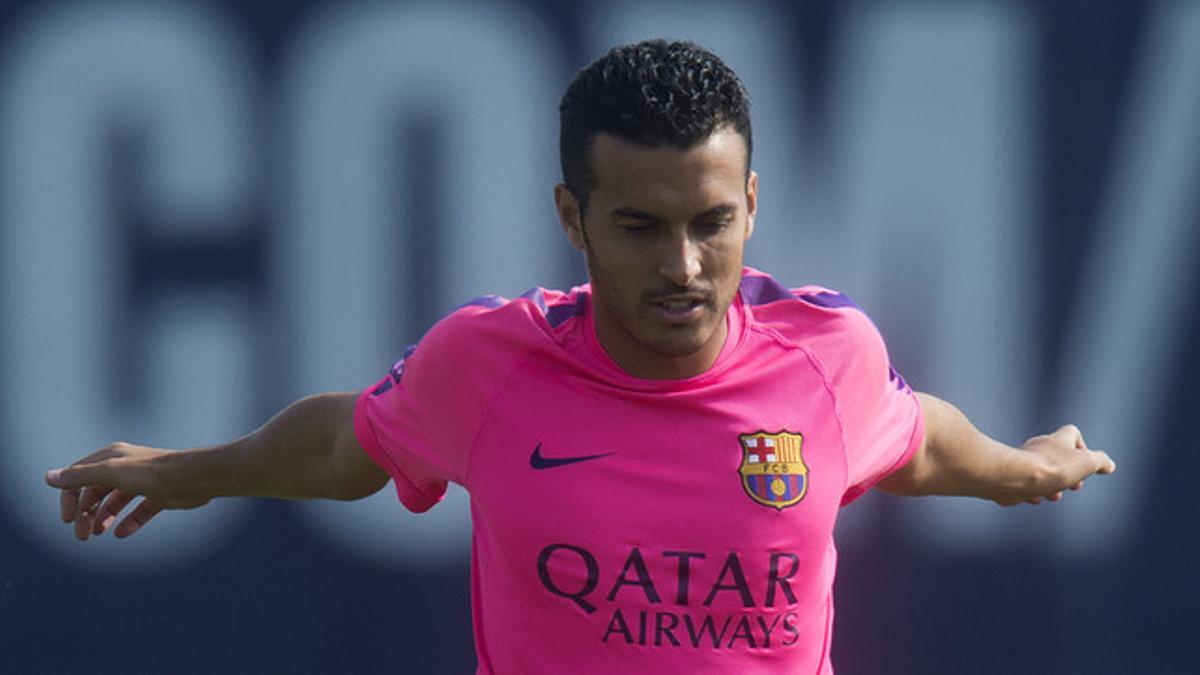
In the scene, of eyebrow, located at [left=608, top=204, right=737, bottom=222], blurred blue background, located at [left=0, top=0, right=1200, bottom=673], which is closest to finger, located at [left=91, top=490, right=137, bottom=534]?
blurred blue background, located at [left=0, top=0, right=1200, bottom=673]

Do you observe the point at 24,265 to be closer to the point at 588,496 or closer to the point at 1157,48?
the point at 588,496

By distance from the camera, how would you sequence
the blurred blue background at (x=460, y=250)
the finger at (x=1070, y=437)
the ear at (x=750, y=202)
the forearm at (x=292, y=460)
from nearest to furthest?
the ear at (x=750, y=202), the forearm at (x=292, y=460), the finger at (x=1070, y=437), the blurred blue background at (x=460, y=250)

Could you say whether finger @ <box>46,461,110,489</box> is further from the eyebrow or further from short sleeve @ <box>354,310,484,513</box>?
the eyebrow

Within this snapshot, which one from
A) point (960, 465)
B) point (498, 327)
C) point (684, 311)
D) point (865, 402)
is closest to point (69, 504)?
point (498, 327)

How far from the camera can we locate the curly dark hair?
2.47m

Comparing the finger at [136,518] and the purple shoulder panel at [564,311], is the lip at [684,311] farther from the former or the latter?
the finger at [136,518]

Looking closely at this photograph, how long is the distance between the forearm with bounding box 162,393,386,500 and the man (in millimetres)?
72

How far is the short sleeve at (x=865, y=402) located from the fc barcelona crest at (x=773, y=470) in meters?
0.11

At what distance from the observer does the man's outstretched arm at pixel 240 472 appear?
288 cm

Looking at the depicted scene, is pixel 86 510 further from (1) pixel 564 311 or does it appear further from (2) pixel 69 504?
(1) pixel 564 311

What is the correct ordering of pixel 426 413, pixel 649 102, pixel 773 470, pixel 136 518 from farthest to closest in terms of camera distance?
pixel 136 518 < pixel 426 413 < pixel 773 470 < pixel 649 102

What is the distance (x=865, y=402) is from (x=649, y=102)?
0.62m

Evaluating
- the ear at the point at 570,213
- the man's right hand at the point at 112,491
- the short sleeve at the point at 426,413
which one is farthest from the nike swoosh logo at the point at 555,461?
the man's right hand at the point at 112,491

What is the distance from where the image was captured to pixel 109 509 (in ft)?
9.55
